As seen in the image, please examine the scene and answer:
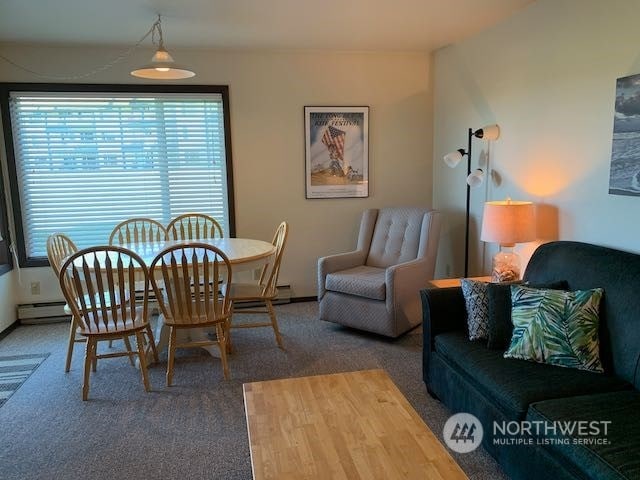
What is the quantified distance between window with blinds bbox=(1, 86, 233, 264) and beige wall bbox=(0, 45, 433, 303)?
212 millimetres

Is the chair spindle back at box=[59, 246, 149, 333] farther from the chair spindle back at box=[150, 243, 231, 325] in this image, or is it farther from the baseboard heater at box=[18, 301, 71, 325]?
the baseboard heater at box=[18, 301, 71, 325]

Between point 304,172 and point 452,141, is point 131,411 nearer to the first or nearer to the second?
point 304,172

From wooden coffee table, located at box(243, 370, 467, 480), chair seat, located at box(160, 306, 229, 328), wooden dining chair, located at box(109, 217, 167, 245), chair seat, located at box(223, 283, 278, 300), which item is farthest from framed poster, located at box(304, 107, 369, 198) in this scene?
wooden coffee table, located at box(243, 370, 467, 480)

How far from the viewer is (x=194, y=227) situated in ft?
14.8

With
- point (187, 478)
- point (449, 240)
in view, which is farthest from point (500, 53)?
point (187, 478)

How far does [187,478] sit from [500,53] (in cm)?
341

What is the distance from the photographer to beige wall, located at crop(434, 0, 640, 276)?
100 inches

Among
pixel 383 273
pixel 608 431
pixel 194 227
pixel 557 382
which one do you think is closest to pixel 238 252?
pixel 383 273

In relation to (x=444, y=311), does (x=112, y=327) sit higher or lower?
lower

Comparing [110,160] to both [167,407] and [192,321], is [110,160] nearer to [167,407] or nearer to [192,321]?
[192,321]

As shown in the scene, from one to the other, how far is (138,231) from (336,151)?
1961mm

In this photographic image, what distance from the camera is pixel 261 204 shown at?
4.54m

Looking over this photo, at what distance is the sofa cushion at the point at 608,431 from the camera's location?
1.49m

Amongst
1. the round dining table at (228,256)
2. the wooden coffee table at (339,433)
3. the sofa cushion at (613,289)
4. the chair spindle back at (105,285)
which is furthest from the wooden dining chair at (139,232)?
the sofa cushion at (613,289)
